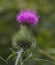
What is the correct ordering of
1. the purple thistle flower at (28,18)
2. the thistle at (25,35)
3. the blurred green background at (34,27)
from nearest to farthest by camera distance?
the thistle at (25,35) → the purple thistle flower at (28,18) → the blurred green background at (34,27)

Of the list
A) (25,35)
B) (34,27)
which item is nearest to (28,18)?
(25,35)

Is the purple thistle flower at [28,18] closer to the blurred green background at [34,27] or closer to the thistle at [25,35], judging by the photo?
the thistle at [25,35]

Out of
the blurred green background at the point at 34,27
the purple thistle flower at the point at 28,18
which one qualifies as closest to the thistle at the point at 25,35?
the purple thistle flower at the point at 28,18

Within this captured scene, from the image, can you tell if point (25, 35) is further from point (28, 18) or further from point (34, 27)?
point (34, 27)

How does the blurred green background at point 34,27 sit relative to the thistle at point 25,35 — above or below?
above

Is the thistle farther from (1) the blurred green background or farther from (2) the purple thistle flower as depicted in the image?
(1) the blurred green background

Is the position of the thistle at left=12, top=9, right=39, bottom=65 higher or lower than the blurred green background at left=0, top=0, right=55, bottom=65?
lower

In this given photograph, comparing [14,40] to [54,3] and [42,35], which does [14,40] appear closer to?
[42,35]

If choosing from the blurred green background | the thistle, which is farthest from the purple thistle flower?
the blurred green background
